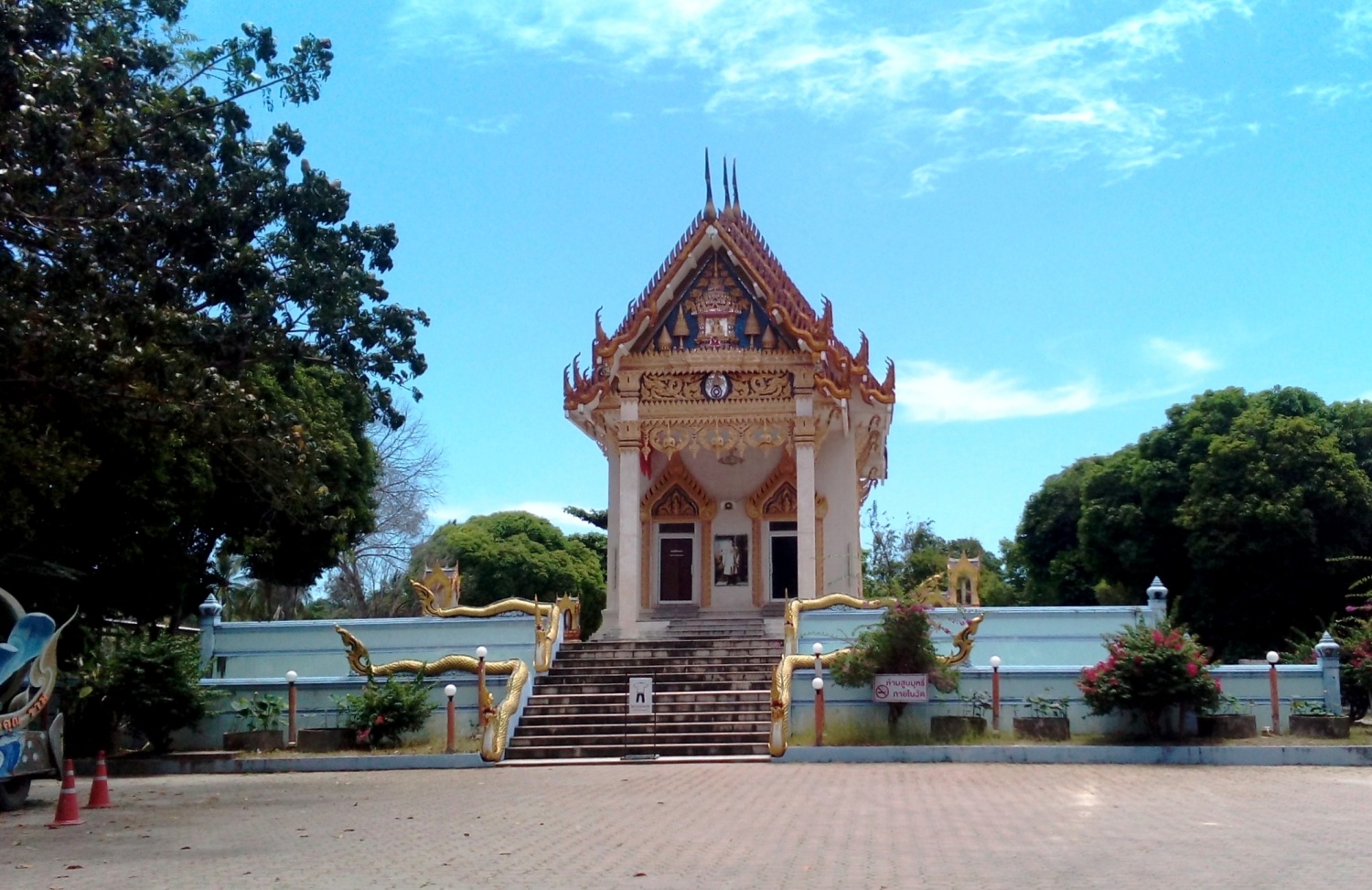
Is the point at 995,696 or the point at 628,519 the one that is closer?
the point at 995,696

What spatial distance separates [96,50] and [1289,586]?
1067 inches

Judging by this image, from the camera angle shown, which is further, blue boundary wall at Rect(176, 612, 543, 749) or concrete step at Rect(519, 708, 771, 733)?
blue boundary wall at Rect(176, 612, 543, 749)

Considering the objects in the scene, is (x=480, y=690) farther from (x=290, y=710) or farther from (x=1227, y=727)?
(x=1227, y=727)

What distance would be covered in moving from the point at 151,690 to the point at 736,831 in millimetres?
9806

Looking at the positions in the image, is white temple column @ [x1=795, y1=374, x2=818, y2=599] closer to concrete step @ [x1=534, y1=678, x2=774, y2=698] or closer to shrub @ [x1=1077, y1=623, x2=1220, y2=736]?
concrete step @ [x1=534, y1=678, x2=774, y2=698]

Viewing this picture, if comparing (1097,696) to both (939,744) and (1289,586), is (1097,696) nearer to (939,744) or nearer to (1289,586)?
(939,744)

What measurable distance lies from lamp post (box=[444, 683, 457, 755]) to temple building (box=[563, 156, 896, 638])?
5.60m

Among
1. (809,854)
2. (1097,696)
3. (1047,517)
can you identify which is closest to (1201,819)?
(809,854)

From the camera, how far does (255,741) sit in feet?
53.2

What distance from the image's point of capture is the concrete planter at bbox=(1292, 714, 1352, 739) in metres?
14.6

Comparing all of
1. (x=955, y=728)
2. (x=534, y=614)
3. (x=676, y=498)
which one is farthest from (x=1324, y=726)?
(x=676, y=498)

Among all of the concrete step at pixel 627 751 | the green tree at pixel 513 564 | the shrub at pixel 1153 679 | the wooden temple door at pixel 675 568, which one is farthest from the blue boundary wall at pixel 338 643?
the green tree at pixel 513 564

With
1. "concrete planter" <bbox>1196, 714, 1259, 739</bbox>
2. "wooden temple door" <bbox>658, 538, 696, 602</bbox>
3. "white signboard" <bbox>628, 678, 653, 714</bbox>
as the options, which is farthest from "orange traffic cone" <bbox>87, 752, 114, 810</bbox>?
"wooden temple door" <bbox>658, 538, 696, 602</bbox>

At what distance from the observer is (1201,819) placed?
9.23 m
